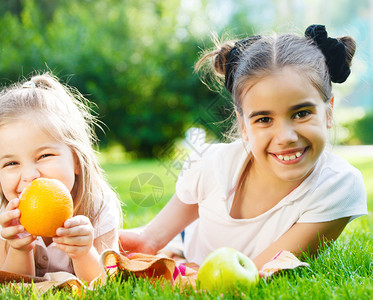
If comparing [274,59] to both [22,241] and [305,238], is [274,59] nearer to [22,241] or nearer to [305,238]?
[305,238]

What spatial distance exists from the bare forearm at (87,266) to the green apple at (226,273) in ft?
2.12

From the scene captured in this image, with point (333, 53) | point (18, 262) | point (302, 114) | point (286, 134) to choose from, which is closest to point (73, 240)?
point (18, 262)

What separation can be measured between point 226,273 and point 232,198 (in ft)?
3.07

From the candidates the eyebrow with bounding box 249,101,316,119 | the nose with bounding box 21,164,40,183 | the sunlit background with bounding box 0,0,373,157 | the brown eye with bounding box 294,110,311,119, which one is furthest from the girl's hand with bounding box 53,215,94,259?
the sunlit background with bounding box 0,0,373,157

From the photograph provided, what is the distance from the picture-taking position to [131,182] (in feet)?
25.2

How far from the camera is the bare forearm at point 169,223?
3.12m

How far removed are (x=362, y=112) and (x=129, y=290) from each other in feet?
48.3

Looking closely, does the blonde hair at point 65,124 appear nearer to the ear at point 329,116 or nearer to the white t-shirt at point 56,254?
the white t-shirt at point 56,254

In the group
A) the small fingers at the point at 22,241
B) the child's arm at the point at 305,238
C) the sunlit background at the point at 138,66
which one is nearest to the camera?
the small fingers at the point at 22,241

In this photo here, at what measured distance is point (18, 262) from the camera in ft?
7.43

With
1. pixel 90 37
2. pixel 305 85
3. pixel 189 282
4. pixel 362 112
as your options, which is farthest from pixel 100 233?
pixel 362 112

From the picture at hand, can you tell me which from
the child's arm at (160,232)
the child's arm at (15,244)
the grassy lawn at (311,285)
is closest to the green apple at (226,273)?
the grassy lawn at (311,285)

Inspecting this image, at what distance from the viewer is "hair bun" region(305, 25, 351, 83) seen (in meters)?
2.52

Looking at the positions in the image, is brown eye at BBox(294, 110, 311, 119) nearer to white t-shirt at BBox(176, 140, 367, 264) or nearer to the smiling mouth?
the smiling mouth
